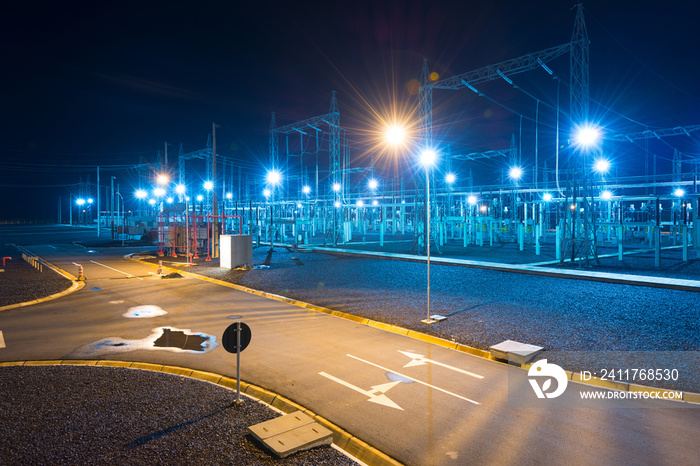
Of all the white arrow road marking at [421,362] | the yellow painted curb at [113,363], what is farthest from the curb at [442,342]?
the yellow painted curb at [113,363]

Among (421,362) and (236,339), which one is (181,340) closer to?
(236,339)

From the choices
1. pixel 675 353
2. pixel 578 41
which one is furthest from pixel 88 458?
pixel 578 41

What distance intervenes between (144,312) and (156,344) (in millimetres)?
3518

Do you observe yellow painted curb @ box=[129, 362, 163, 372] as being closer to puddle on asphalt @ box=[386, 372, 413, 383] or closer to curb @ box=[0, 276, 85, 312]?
puddle on asphalt @ box=[386, 372, 413, 383]

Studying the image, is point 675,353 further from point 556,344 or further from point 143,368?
point 143,368

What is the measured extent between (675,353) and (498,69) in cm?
1790

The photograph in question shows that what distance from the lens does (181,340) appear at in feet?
27.6

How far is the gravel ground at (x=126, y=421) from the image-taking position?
4.12 m

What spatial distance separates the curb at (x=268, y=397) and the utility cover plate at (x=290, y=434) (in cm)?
19

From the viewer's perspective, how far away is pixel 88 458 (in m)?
4.07

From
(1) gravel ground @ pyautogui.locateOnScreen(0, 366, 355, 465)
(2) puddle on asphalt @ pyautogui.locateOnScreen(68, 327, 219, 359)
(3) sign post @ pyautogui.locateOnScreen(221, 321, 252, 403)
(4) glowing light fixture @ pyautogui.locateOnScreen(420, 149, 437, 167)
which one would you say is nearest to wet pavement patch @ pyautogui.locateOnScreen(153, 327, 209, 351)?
(2) puddle on asphalt @ pyautogui.locateOnScreen(68, 327, 219, 359)

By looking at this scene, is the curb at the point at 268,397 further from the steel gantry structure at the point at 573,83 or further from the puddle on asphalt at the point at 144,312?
the steel gantry structure at the point at 573,83

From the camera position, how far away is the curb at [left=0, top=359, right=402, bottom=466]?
424 centimetres

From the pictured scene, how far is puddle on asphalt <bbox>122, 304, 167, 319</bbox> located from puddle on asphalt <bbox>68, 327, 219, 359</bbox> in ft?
6.94
